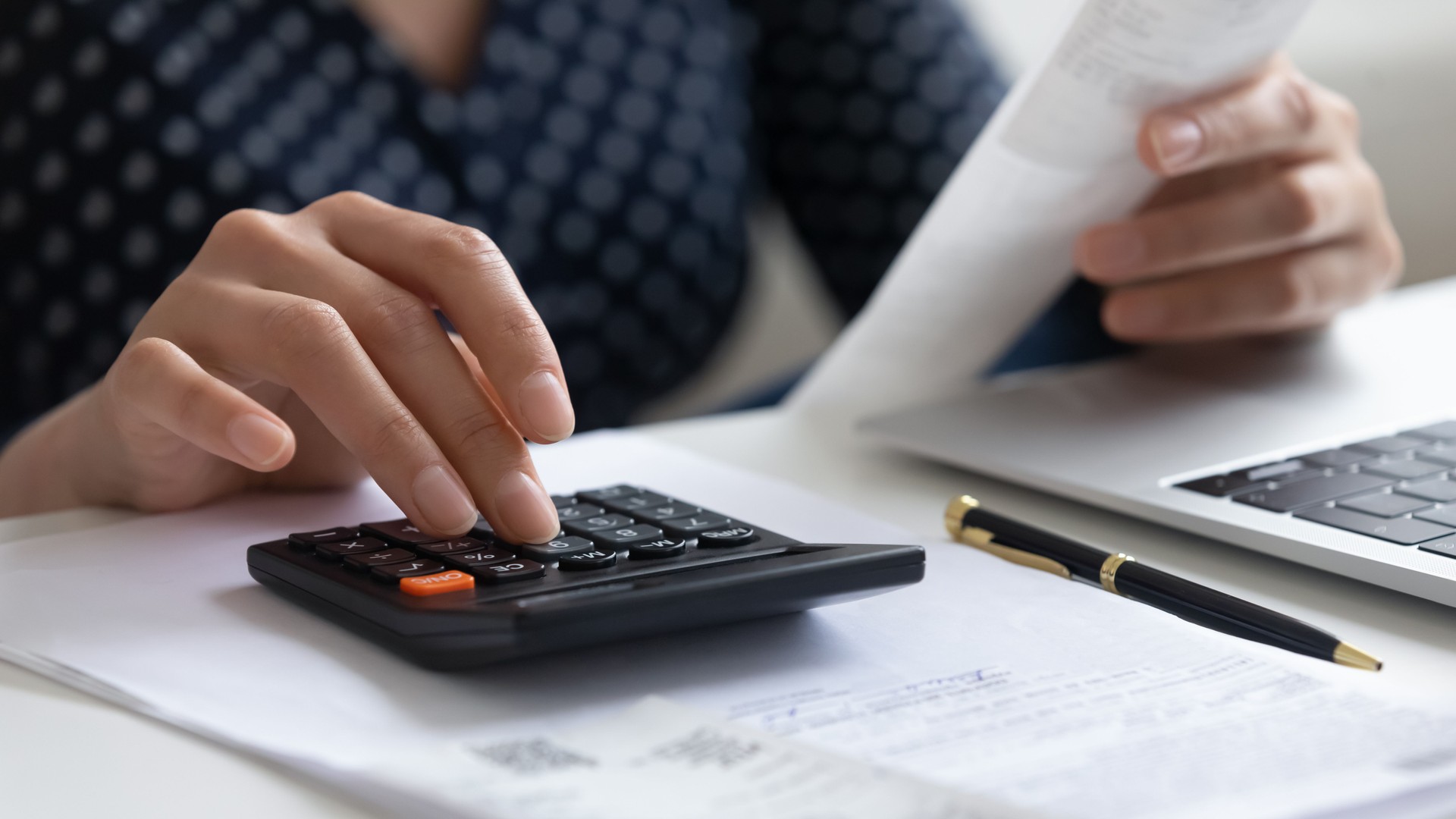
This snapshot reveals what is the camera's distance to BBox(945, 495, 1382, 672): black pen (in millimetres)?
346

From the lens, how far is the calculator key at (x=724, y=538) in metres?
0.36

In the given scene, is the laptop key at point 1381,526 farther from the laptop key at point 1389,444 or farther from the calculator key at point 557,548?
the calculator key at point 557,548

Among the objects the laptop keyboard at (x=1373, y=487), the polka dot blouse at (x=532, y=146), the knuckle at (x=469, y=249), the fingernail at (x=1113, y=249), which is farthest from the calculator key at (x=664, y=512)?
the polka dot blouse at (x=532, y=146)

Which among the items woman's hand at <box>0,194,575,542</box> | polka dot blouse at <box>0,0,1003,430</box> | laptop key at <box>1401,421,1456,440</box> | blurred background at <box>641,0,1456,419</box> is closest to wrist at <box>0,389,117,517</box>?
woman's hand at <box>0,194,575,542</box>

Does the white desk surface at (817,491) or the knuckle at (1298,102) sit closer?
the white desk surface at (817,491)

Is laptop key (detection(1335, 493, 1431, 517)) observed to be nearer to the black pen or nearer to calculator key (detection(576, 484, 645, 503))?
the black pen

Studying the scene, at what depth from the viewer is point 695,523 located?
38 centimetres

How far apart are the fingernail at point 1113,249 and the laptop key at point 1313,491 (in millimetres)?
185

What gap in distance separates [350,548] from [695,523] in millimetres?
104

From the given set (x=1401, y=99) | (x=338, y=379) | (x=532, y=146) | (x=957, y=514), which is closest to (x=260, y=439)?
(x=338, y=379)

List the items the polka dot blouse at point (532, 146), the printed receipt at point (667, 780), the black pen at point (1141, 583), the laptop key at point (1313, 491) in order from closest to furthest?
the printed receipt at point (667, 780) → the black pen at point (1141, 583) → the laptop key at point (1313, 491) → the polka dot blouse at point (532, 146)

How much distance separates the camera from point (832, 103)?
3.76 feet

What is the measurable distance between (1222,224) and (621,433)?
1.07 ft

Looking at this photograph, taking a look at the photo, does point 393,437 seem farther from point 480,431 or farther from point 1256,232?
point 1256,232
